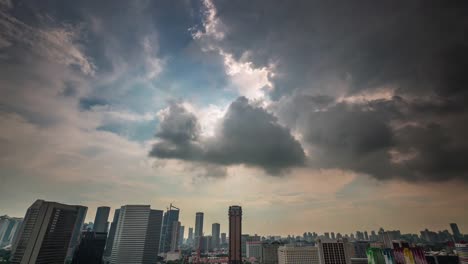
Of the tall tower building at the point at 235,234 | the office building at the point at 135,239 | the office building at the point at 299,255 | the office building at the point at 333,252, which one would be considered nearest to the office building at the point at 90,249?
the office building at the point at 135,239

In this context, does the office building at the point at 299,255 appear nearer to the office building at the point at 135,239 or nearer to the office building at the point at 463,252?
the office building at the point at 463,252

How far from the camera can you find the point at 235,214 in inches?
7554

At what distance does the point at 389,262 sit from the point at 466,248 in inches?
2897

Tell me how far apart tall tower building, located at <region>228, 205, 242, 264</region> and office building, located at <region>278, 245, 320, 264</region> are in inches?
1728

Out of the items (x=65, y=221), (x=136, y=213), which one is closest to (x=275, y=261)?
(x=136, y=213)

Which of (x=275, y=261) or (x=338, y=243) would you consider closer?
(x=338, y=243)

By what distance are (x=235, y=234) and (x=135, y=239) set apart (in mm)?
82910

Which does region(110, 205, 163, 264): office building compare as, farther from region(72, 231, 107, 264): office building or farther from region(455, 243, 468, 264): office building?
region(455, 243, 468, 264): office building

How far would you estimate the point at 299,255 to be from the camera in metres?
139

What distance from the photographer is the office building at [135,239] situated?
578 ft

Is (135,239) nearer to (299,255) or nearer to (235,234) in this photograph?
(235,234)

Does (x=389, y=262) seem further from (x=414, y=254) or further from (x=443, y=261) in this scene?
(x=443, y=261)

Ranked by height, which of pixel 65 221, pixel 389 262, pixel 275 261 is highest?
pixel 65 221

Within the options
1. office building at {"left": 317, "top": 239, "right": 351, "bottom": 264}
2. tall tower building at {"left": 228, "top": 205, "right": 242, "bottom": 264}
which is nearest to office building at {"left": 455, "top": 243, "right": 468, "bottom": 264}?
office building at {"left": 317, "top": 239, "right": 351, "bottom": 264}
